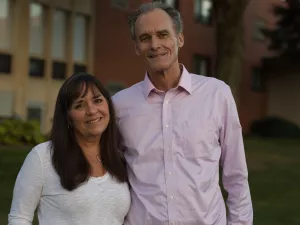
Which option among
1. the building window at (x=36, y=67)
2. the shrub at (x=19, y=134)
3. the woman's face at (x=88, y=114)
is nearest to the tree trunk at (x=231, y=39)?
the shrub at (x=19, y=134)

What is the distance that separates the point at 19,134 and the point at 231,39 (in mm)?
7230

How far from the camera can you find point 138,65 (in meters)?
25.1

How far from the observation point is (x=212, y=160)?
11.3 ft

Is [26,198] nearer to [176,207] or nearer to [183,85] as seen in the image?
[176,207]

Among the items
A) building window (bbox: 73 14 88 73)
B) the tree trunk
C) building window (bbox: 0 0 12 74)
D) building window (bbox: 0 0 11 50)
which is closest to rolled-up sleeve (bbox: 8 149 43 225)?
the tree trunk

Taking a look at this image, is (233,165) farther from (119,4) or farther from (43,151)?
(119,4)

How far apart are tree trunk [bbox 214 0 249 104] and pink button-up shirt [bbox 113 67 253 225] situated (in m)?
14.7

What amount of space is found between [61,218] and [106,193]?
29 centimetres

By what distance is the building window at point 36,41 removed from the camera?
69.2 feet

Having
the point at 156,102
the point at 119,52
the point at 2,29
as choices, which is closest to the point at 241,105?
the point at 119,52

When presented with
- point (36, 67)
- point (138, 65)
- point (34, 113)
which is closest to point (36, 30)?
point (36, 67)

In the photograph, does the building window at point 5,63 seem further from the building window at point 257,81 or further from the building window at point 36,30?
the building window at point 257,81

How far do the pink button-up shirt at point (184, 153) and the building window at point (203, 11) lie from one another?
2594 centimetres

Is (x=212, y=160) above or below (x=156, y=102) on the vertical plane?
below
